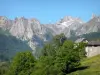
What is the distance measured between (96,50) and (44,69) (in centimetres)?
7250

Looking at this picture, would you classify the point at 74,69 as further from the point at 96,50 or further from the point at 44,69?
the point at 96,50

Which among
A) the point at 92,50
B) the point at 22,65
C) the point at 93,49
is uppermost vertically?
the point at 93,49

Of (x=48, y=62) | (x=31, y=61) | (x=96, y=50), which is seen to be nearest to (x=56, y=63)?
(x=48, y=62)

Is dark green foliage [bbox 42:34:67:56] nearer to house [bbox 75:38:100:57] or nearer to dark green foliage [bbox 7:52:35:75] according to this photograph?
house [bbox 75:38:100:57]

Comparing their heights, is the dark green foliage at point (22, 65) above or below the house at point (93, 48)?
below

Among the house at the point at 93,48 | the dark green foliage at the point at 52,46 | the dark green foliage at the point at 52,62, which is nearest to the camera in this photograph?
the dark green foliage at the point at 52,62

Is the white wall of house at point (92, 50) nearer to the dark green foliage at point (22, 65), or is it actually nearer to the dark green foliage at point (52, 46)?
the dark green foliage at point (52, 46)

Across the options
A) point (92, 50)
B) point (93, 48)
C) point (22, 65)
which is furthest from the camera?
point (92, 50)

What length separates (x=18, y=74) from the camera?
127062 millimetres

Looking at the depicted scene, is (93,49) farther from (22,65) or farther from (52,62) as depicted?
(22,65)

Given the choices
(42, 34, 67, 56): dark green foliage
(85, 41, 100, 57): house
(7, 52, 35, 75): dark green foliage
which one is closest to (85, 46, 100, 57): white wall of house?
(85, 41, 100, 57): house

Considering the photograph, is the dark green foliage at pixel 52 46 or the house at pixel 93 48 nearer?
the dark green foliage at pixel 52 46

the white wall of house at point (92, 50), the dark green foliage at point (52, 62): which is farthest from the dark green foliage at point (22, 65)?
the white wall of house at point (92, 50)

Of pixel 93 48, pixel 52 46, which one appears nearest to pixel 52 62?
pixel 52 46
